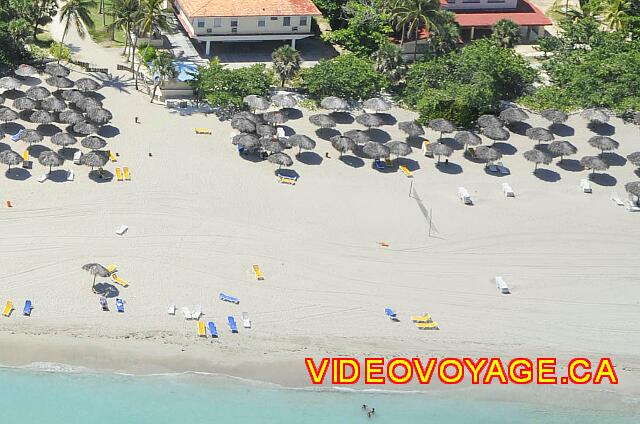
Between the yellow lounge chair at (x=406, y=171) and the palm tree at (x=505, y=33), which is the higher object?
the palm tree at (x=505, y=33)

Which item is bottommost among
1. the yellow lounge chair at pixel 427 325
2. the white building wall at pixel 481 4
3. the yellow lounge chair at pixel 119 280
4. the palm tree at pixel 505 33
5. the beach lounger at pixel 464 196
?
the yellow lounge chair at pixel 427 325

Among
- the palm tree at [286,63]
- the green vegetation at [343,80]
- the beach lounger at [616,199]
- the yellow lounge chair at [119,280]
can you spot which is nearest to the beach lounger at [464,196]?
the beach lounger at [616,199]

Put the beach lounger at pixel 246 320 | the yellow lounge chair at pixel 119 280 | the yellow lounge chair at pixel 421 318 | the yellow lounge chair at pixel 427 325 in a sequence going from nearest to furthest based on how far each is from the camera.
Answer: the beach lounger at pixel 246 320 < the yellow lounge chair at pixel 427 325 < the yellow lounge chair at pixel 421 318 < the yellow lounge chair at pixel 119 280

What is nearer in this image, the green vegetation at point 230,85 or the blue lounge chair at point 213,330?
the blue lounge chair at point 213,330

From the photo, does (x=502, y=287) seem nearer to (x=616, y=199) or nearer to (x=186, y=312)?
(x=616, y=199)

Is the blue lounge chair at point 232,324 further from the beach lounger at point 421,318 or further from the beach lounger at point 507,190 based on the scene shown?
the beach lounger at point 507,190
